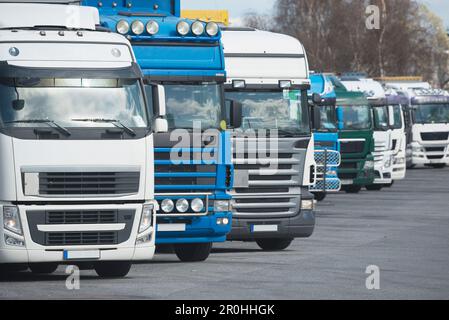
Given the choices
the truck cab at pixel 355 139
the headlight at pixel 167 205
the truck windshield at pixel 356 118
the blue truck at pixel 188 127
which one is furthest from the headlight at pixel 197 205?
the truck windshield at pixel 356 118

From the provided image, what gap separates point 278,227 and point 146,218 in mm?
5234

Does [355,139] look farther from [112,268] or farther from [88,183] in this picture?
[88,183]

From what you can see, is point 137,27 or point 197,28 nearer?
point 137,27

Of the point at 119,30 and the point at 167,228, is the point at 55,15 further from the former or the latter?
the point at 167,228

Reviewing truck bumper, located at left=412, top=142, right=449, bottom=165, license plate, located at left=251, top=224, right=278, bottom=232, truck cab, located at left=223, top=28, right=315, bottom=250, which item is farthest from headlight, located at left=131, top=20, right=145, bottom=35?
truck bumper, located at left=412, top=142, right=449, bottom=165

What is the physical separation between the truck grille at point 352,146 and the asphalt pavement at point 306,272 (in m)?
10.5

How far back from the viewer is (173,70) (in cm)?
1995


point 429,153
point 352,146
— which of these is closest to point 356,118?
point 352,146

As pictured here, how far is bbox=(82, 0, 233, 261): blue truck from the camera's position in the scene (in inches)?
771

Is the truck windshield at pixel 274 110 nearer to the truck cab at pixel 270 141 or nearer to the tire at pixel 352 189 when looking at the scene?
the truck cab at pixel 270 141

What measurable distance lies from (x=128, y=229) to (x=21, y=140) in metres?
1.63

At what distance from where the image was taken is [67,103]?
56.1 feet

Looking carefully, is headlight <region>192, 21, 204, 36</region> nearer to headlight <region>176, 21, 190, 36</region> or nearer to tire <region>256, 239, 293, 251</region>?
headlight <region>176, 21, 190, 36</region>

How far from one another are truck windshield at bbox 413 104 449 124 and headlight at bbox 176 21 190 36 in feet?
121
